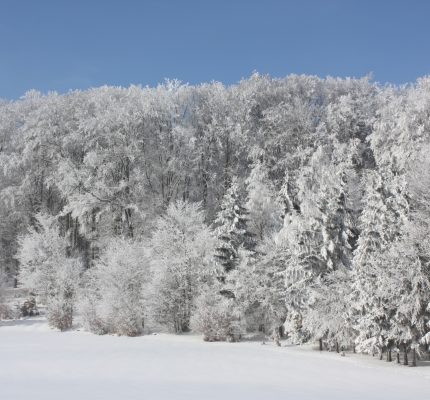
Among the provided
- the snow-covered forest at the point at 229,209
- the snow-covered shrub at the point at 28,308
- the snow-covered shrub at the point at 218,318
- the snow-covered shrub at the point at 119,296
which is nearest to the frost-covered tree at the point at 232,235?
the snow-covered forest at the point at 229,209

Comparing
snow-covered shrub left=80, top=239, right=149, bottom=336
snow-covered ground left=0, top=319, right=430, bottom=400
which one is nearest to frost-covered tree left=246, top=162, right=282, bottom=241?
snow-covered shrub left=80, top=239, right=149, bottom=336

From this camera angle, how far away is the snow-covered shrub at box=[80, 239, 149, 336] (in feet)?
134

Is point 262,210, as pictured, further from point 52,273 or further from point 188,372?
point 188,372

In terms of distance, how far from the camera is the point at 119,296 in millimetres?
41250

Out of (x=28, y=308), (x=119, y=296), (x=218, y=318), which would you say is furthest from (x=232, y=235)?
(x=28, y=308)

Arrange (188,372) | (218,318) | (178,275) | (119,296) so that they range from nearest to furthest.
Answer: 1. (188,372)
2. (218,318)
3. (178,275)
4. (119,296)

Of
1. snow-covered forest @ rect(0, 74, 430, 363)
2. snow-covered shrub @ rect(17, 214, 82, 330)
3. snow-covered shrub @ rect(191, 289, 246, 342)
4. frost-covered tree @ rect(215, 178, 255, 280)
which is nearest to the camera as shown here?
snow-covered forest @ rect(0, 74, 430, 363)

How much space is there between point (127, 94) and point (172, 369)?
120 feet

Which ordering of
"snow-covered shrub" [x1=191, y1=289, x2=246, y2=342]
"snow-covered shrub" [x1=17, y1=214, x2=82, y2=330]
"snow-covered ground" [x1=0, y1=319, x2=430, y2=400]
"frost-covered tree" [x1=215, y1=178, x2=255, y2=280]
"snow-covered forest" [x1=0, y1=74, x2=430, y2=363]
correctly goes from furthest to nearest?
1. "snow-covered shrub" [x1=17, y1=214, x2=82, y2=330]
2. "frost-covered tree" [x1=215, y1=178, x2=255, y2=280]
3. "snow-covered shrub" [x1=191, y1=289, x2=246, y2=342]
4. "snow-covered forest" [x1=0, y1=74, x2=430, y2=363]
5. "snow-covered ground" [x1=0, y1=319, x2=430, y2=400]

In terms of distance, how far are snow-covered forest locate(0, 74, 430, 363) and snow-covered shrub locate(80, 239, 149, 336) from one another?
0.11 m

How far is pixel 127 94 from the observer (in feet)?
186

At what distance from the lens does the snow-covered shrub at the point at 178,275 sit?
40.2 meters

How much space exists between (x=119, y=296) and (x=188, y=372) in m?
17.0

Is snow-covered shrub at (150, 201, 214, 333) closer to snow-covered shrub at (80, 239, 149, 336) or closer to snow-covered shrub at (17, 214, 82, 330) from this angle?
snow-covered shrub at (80, 239, 149, 336)
